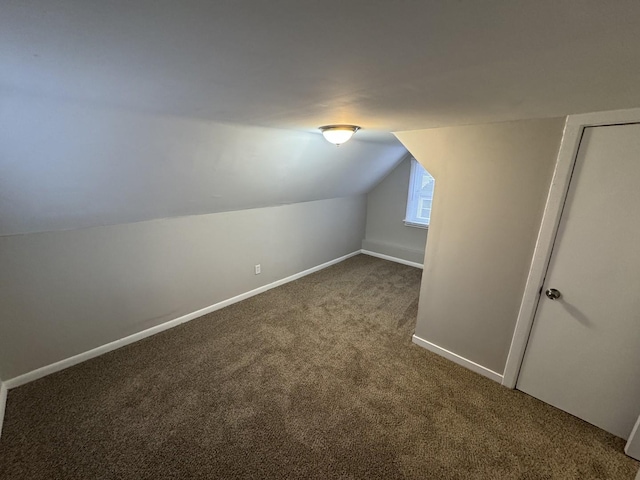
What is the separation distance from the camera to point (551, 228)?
5.75 feet

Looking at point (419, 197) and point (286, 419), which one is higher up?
point (419, 197)

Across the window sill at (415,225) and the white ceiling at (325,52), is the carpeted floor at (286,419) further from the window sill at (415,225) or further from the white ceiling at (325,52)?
the window sill at (415,225)

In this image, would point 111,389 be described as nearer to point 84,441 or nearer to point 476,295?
point 84,441

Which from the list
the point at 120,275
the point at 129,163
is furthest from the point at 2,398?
the point at 129,163

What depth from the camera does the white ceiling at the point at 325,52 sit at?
0.52 meters

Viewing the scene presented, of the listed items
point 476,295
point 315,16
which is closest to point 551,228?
point 476,295

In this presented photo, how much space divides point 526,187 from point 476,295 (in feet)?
2.84

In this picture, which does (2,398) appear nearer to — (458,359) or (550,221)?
(458,359)

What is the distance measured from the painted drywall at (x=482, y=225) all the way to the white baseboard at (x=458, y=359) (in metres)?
0.03

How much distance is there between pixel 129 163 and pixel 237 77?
121 centimetres

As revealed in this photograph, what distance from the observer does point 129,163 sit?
1.73 metres

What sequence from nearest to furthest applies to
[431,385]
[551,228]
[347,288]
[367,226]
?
[551,228] → [431,385] → [347,288] → [367,226]

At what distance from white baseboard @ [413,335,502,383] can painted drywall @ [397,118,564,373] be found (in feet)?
0.11

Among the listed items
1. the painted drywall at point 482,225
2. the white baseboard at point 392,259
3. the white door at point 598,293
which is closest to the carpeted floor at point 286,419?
the white door at point 598,293
